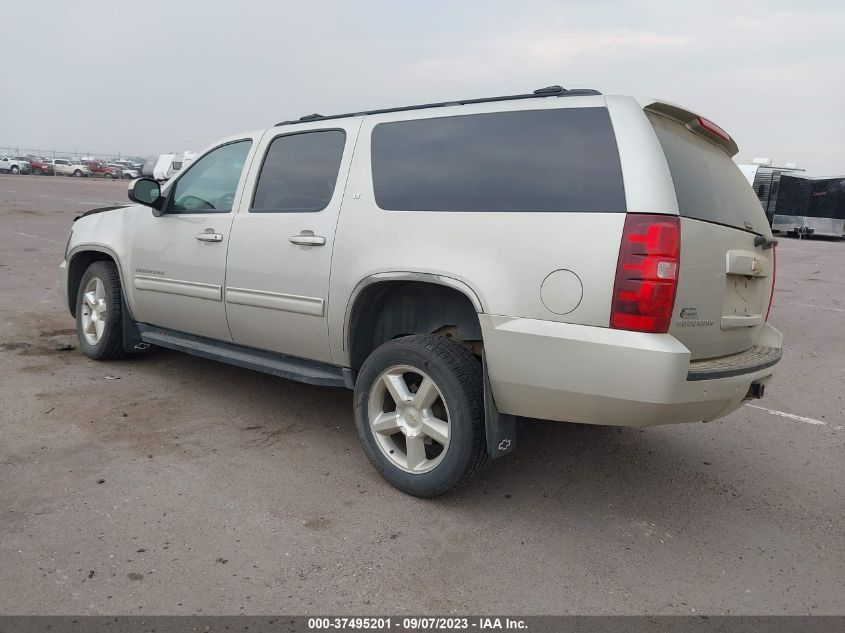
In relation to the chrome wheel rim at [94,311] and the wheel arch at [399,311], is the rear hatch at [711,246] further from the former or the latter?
the chrome wheel rim at [94,311]

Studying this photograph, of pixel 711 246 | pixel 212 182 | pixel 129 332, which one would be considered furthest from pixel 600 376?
pixel 129 332

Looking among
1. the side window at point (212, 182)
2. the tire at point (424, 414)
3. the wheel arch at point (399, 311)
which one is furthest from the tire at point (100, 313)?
the tire at point (424, 414)

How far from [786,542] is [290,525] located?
2.26 meters

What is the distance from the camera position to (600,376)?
109 inches

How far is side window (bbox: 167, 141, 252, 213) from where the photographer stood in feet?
14.5

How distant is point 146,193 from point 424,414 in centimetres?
266

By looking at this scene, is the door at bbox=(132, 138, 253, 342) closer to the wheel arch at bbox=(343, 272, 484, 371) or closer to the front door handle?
the front door handle

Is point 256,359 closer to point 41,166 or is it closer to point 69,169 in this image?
point 41,166

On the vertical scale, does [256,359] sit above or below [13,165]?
below

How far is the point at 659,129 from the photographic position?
3.00 meters

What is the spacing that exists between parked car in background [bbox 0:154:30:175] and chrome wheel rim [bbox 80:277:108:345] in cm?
5307

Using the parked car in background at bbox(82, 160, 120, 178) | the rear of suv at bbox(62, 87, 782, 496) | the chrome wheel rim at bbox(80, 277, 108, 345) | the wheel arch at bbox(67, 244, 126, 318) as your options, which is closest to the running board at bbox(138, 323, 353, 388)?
the rear of suv at bbox(62, 87, 782, 496)
